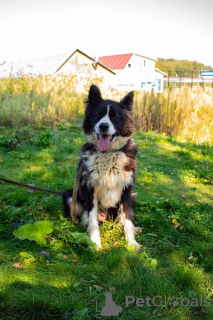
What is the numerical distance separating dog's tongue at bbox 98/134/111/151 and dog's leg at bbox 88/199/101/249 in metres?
0.65

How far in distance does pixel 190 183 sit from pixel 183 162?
126 cm

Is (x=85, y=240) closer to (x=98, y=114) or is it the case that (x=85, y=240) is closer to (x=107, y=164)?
(x=107, y=164)

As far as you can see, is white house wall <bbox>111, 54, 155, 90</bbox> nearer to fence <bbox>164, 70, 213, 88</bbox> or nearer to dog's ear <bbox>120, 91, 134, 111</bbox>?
fence <bbox>164, 70, 213, 88</bbox>

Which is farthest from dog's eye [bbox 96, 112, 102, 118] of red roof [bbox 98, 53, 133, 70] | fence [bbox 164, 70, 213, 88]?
red roof [bbox 98, 53, 133, 70]

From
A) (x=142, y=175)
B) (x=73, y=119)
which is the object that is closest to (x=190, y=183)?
(x=142, y=175)

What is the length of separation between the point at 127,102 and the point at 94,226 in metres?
1.61

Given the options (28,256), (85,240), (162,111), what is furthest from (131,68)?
(28,256)

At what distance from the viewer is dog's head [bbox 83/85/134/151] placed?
3338 millimetres

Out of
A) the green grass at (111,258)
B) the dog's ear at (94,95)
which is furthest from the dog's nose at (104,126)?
the green grass at (111,258)

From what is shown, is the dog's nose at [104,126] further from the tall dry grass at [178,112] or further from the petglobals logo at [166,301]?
the tall dry grass at [178,112]

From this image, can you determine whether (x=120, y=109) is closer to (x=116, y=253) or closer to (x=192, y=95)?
(x=116, y=253)

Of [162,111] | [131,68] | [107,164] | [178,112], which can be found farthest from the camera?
[131,68]

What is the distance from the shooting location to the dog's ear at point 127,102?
11.8 feet

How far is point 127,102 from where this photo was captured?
3.64 m
